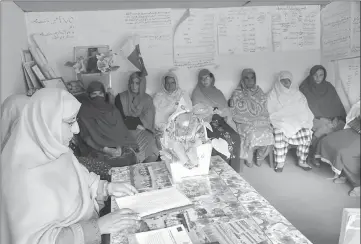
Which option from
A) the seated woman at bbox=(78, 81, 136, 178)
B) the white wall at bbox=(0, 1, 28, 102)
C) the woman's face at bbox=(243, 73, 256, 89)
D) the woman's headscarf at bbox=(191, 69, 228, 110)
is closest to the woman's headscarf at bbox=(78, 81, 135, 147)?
the seated woman at bbox=(78, 81, 136, 178)

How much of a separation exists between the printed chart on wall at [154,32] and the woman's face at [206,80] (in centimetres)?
16

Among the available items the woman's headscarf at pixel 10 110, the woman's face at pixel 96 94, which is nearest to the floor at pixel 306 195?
the woman's face at pixel 96 94

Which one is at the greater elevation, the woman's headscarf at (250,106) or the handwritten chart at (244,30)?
the handwritten chart at (244,30)

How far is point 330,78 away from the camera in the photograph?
0.64 m

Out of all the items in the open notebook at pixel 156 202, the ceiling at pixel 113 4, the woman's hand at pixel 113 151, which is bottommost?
the open notebook at pixel 156 202

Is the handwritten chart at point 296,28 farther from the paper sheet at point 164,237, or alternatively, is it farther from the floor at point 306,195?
the paper sheet at point 164,237

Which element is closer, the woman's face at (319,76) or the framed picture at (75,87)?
the woman's face at (319,76)

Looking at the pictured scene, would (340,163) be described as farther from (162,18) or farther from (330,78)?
(162,18)

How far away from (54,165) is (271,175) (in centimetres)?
60

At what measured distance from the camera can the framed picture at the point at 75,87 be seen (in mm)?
1067

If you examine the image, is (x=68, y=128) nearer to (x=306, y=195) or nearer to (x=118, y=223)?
(x=118, y=223)

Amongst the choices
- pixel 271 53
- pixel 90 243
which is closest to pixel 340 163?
pixel 271 53

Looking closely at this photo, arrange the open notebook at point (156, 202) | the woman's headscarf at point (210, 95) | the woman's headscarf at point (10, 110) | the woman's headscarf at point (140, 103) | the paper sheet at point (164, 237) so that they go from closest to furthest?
the paper sheet at point (164, 237), the open notebook at point (156, 202), the woman's headscarf at point (210, 95), the woman's headscarf at point (10, 110), the woman's headscarf at point (140, 103)

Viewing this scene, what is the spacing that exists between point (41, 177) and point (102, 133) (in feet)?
1.84
